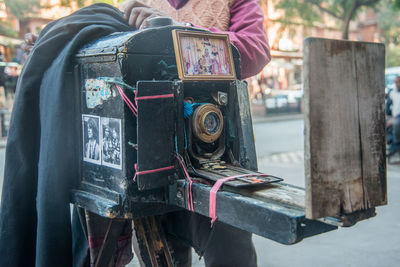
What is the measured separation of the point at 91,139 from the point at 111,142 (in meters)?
0.15

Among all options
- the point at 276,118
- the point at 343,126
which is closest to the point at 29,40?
the point at 343,126

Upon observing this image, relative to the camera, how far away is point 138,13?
174 cm

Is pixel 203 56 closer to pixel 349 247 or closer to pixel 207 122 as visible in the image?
pixel 207 122

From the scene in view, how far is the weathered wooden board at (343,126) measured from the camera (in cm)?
102

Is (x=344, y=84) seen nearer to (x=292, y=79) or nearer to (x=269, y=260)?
(x=269, y=260)

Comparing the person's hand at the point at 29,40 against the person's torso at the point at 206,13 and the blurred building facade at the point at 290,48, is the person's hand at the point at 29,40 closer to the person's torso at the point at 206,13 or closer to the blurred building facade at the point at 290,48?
the person's torso at the point at 206,13

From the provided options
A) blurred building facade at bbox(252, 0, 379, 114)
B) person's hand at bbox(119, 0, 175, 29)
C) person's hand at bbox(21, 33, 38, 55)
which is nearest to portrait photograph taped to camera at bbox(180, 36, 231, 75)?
person's hand at bbox(119, 0, 175, 29)

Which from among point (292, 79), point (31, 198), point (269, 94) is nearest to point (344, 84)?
point (31, 198)

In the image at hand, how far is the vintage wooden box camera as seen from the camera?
4.63ft

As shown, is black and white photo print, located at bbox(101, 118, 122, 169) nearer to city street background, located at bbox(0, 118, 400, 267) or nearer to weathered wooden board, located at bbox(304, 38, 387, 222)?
weathered wooden board, located at bbox(304, 38, 387, 222)

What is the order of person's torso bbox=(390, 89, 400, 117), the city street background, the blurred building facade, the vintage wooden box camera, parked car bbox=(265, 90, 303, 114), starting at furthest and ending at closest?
the blurred building facade, parked car bbox=(265, 90, 303, 114), person's torso bbox=(390, 89, 400, 117), the city street background, the vintage wooden box camera

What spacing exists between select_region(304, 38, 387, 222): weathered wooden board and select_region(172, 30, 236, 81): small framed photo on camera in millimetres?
562

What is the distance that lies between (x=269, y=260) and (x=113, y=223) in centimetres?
181

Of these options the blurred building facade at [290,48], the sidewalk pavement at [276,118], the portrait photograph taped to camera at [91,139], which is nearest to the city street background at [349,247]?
the portrait photograph taped to camera at [91,139]
